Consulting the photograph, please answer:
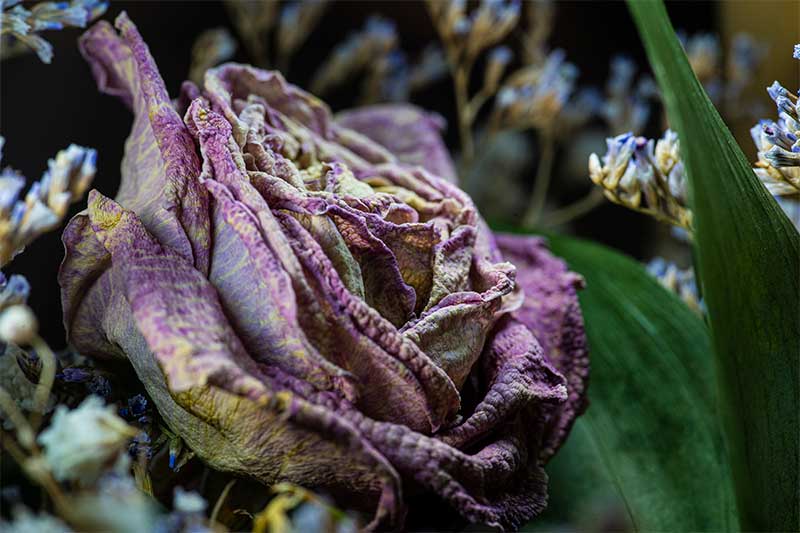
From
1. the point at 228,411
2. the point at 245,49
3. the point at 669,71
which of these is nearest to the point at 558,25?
the point at 245,49

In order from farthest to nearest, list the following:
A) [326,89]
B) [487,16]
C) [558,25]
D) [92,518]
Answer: [558,25] < [326,89] < [487,16] < [92,518]

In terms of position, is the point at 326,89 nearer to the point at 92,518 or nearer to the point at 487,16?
the point at 487,16

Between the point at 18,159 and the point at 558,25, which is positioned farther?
the point at 558,25

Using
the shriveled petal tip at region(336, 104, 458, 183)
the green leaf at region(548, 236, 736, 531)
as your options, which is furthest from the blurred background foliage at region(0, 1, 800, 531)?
the shriveled petal tip at region(336, 104, 458, 183)

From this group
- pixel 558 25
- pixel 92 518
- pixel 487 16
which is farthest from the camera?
pixel 558 25

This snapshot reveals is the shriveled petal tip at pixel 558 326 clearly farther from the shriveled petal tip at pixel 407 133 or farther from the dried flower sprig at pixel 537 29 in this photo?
the dried flower sprig at pixel 537 29

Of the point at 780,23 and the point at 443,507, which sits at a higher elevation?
the point at 780,23

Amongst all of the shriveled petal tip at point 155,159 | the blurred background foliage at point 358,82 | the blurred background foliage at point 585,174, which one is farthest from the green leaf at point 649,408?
the shriveled petal tip at point 155,159

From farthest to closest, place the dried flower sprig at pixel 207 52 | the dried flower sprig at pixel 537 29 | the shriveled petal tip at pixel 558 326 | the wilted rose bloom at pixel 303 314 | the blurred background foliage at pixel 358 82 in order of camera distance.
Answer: the dried flower sprig at pixel 537 29
the dried flower sprig at pixel 207 52
the blurred background foliage at pixel 358 82
the shriveled petal tip at pixel 558 326
the wilted rose bloom at pixel 303 314
